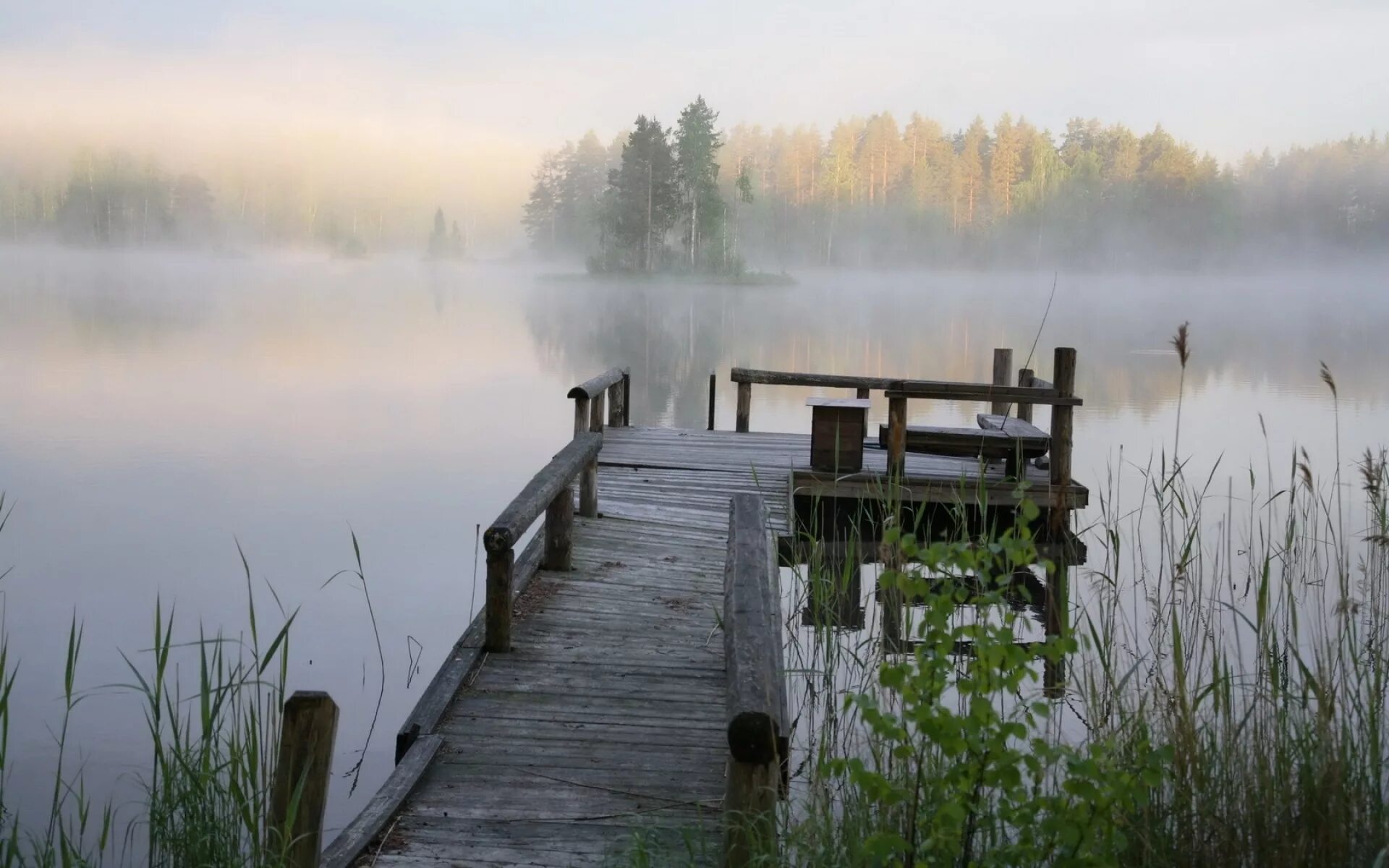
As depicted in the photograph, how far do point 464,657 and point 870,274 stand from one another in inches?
3563

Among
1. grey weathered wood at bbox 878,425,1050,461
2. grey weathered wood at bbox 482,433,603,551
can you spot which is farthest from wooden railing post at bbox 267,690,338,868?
grey weathered wood at bbox 878,425,1050,461

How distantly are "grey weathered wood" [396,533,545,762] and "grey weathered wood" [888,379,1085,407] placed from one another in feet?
12.7

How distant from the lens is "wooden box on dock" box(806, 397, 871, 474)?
29.9 ft

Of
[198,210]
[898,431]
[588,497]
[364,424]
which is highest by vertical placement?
[198,210]

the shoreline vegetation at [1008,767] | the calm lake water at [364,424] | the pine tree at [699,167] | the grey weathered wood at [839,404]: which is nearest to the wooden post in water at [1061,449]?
the grey weathered wood at [839,404]

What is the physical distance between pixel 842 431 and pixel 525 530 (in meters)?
4.27

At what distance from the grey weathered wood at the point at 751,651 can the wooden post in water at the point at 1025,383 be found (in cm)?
648

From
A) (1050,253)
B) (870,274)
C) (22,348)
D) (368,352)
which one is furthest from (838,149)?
(22,348)

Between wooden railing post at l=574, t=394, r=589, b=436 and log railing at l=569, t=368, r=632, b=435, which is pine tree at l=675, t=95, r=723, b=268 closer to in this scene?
log railing at l=569, t=368, r=632, b=435

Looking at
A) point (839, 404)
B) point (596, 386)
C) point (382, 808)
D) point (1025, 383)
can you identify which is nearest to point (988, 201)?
point (1025, 383)

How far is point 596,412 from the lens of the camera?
421 inches

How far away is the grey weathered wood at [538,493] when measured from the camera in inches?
197

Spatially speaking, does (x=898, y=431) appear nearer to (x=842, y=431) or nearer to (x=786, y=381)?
(x=842, y=431)

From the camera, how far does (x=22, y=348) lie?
90.8 ft
